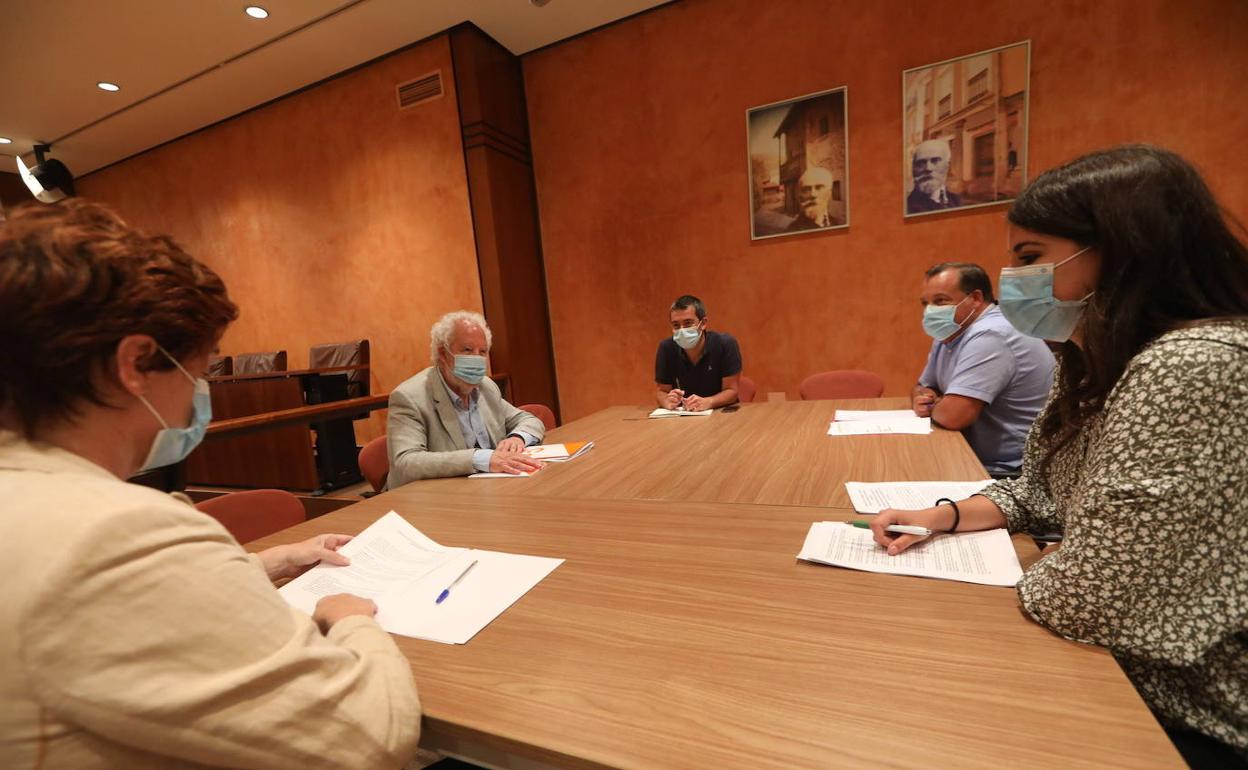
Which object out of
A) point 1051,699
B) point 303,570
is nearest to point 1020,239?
point 1051,699

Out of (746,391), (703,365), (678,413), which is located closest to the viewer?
(678,413)

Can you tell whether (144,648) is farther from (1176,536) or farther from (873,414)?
(873,414)

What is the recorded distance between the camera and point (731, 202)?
4082mm

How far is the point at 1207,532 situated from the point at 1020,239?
20.7 inches

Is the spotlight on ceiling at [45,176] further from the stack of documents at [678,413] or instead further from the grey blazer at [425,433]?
the stack of documents at [678,413]

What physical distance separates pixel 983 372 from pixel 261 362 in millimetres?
5854

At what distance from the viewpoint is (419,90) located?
4211 mm

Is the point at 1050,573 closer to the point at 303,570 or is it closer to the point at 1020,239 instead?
the point at 1020,239

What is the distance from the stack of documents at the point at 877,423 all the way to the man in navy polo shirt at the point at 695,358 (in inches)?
31.3

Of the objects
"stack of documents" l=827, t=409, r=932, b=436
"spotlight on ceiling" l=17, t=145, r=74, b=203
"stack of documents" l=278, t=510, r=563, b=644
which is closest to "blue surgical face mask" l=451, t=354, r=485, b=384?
"stack of documents" l=278, t=510, r=563, b=644

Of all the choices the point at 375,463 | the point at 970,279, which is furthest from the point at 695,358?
the point at 375,463

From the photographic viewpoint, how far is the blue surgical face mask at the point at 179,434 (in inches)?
26.8

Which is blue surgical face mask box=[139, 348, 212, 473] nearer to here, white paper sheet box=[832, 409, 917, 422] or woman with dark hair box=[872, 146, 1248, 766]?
woman with dark hair box=[872, 146, 1248, 766]

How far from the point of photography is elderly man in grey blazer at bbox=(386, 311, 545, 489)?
1785mm
